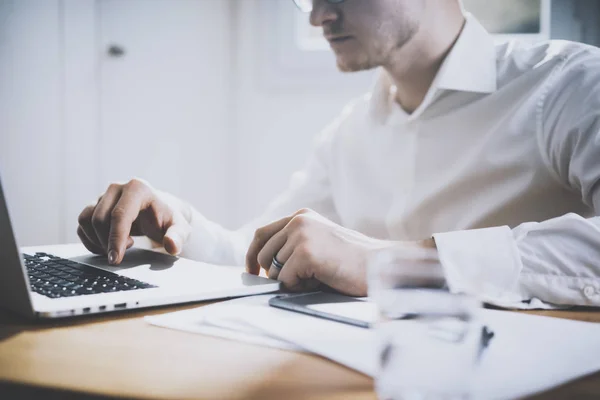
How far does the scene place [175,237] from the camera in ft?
2.97

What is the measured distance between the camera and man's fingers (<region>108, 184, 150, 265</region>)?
2.62 feet

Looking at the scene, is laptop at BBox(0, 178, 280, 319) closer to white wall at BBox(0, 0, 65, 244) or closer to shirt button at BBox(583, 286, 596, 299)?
shirt button at BBox(583, 286, 596, 299)

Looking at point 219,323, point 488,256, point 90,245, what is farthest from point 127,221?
point 488,256

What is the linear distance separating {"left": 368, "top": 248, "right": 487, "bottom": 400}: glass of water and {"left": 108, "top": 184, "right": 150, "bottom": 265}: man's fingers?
1.56ft

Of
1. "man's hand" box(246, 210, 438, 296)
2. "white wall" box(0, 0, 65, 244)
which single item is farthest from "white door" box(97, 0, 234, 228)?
"man's hand" box(246, 210, 438, 296)

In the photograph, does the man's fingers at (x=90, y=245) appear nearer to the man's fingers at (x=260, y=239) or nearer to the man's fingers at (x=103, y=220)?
the man's fingers at (x=103, y=220)

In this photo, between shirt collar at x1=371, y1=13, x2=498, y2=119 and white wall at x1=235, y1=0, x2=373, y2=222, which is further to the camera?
white wall at x1=235, y1=0, x2=373, y2=222

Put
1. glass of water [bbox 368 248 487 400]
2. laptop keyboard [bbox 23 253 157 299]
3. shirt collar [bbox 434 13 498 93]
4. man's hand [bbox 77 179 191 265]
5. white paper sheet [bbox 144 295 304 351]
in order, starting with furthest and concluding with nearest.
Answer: shirt collar [bbox 434 13 498 93] < man's hand [bbox 77 179 191 265] < laptop keyboard [bbox 23 253 157 299] < white paper sheet [bbox 144 295 304 351] < glass of water [bbox 368 248 487 400]

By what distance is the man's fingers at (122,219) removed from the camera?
0.80m

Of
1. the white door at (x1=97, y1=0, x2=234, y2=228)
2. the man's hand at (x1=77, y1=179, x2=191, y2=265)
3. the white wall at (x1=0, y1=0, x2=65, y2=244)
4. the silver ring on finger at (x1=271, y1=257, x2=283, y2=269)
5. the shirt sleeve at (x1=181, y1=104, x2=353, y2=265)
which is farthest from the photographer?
the white door at (x1=97, y1=0, x2=234, y2=228)

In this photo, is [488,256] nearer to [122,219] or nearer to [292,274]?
[292,274]

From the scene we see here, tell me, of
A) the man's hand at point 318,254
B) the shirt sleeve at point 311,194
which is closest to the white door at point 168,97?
the shirt sleeve at point 311,194

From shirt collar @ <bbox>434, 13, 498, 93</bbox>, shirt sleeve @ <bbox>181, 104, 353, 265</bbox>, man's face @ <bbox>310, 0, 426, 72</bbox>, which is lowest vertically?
shirt sleeve @ <bbox>181, 104, 353, 265</bbox>

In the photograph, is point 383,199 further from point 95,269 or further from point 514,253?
point 95,269
